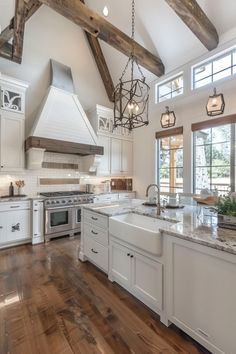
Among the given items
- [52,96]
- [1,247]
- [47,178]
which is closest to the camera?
[1,247]

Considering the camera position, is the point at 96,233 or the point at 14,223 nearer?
the point at 96,233

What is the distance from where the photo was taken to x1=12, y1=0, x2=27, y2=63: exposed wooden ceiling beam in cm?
326

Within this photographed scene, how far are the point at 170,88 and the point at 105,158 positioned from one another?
251 centimetres

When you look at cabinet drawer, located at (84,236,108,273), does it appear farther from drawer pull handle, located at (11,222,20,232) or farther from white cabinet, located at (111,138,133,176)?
white cabinet, located at (111,138,133,176)

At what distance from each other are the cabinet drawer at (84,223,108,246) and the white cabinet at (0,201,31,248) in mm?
1603

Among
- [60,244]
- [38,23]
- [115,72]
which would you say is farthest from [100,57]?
[60,244]

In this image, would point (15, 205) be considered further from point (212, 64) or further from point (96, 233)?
point (212, 64)

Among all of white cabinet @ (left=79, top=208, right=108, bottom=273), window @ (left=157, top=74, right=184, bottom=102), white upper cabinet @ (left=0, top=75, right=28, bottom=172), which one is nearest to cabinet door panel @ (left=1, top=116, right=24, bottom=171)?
white upper cabinet @ (left=0, top=75, right=28, bottom=172)

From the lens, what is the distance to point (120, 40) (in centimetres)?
390

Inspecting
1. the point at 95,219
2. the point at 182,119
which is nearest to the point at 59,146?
the point at 95,219

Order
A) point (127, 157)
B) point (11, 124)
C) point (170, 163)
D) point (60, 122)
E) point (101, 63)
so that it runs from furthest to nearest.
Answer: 1. point (127, 157)
2. point (101, 63)
3. point (170, 163)
4. point (60, 122)
5. point (11, 124)

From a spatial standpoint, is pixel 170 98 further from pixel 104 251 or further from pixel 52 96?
pixel 104 251

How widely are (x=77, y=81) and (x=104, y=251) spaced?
4.83 m

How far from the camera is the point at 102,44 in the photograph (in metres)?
5.50
